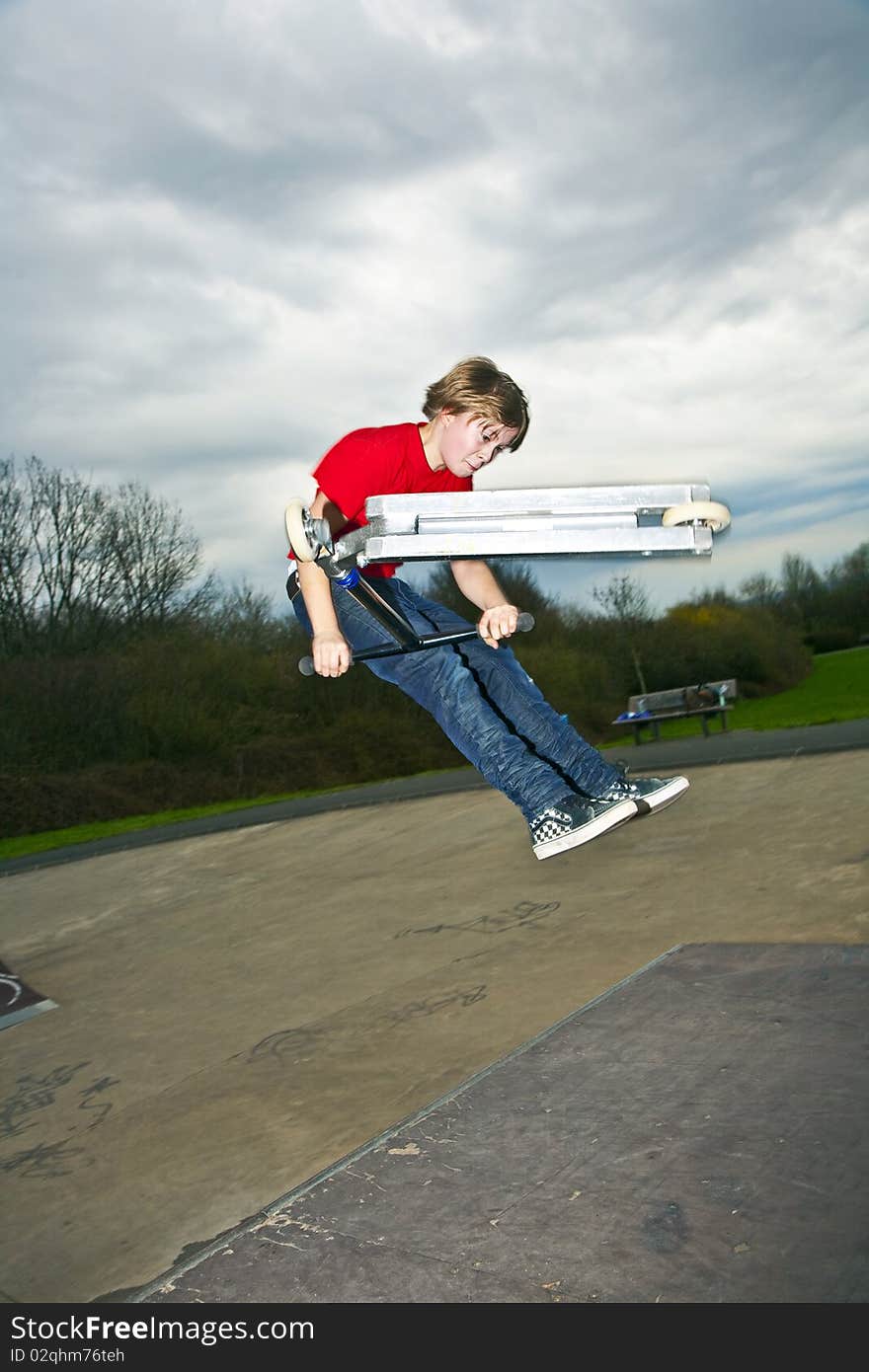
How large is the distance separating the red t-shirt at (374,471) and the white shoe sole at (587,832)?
1068 mm

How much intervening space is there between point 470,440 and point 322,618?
61 centimetres

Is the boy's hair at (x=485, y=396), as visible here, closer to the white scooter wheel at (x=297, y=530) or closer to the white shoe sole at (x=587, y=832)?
the white scooter wheel at (x=297, y=530)

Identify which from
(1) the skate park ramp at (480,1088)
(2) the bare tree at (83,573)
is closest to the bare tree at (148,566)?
(2) the bare tree at (83,573)

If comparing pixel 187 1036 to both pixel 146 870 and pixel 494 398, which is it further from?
pixel 146 870

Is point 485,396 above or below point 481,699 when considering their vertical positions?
above

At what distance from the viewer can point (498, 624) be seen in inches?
115

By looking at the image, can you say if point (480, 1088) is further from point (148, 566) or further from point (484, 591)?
point (148, 566)

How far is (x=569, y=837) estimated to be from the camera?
10.7 feet

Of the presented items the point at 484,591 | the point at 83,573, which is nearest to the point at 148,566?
the point at 83,573

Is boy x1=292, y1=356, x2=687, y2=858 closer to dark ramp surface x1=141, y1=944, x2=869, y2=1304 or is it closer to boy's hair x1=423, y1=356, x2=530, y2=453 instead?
boy's hair x1=423, y1=356, x2=530, y2=453

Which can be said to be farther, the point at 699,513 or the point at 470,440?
the point at 470,440

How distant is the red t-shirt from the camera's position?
2721 mm

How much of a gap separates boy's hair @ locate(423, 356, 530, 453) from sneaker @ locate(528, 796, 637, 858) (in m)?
1.16

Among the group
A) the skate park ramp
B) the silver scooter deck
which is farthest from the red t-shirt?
the skate park ramp
